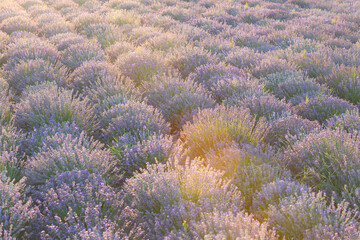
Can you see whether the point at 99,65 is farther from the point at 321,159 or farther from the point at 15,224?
the point at 321,159

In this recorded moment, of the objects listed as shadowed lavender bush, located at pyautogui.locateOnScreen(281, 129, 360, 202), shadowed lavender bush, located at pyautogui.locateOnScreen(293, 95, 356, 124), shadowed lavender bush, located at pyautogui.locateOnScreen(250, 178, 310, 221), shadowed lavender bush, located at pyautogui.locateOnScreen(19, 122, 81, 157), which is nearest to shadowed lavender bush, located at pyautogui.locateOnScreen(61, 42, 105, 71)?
shadowed lavender bush, located at pyautogui.locateOnScreen(19, 122, 81, 157)

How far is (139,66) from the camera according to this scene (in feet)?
17.4

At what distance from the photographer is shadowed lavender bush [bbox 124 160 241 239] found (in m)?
2.09

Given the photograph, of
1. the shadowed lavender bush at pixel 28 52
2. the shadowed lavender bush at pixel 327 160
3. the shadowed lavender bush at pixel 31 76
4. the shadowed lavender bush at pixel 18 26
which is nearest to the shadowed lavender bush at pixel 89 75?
the shadowed lavender bush at pixel 31 76

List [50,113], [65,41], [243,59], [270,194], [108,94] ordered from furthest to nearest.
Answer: [65,41], [243,59], [108,94], [50,113], [270,194]

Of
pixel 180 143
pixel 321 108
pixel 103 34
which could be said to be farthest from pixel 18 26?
pixel 321 108

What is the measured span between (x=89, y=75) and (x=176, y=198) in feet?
11.0

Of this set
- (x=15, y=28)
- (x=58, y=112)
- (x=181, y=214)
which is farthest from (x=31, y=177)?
(x=15, y=28)

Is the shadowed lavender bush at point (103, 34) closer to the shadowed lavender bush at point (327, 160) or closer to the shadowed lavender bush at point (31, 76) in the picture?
the shadowed lavender bush at point (31, 76)

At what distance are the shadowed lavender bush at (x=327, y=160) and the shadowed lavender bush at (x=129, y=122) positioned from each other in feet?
5.04

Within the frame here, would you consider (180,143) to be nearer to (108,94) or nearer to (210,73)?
(108,94)

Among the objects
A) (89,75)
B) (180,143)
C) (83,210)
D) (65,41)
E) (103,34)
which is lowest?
(180,143)

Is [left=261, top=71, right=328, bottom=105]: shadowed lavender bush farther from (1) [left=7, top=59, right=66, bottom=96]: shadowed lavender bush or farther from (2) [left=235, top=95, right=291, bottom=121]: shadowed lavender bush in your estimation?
(1) [left=7, top=59, right=66, bottom=96]: shadowed lavender bush

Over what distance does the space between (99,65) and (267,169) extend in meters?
3.64
